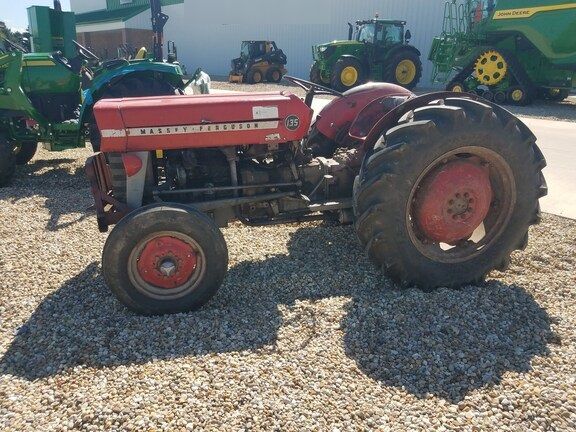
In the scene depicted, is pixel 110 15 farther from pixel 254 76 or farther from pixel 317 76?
pixel 317 76

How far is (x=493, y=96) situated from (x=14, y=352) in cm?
1417

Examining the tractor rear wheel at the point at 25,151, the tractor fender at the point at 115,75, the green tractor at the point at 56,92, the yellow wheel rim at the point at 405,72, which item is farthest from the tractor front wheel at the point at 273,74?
the tractor rear wheel at the point at 25,151

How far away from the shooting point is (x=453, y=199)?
3.28 metres

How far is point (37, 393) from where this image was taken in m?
2.37

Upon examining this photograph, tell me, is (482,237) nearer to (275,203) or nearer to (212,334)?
(275,203)

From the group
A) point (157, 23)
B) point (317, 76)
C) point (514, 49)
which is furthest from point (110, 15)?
point (514, 49)

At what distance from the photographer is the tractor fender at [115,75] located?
6.46 m

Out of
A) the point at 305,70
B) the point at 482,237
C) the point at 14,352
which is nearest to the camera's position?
the point at 14,352

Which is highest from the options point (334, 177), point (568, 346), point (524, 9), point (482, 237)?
→ point (524, 9)

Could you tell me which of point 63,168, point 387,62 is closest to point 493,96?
point 387,62

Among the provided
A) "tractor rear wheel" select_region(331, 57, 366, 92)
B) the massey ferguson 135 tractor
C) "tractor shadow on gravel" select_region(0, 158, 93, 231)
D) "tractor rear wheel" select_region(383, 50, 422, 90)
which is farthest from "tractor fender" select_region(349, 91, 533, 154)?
"tractor rear wheel" select_region(383, 50, 422, 90)

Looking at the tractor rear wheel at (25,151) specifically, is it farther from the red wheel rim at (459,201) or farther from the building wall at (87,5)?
the building wall at (87,5)

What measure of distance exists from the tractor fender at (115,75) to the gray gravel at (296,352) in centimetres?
310

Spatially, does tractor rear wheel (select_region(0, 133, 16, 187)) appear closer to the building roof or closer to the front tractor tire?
the front tractor tire
